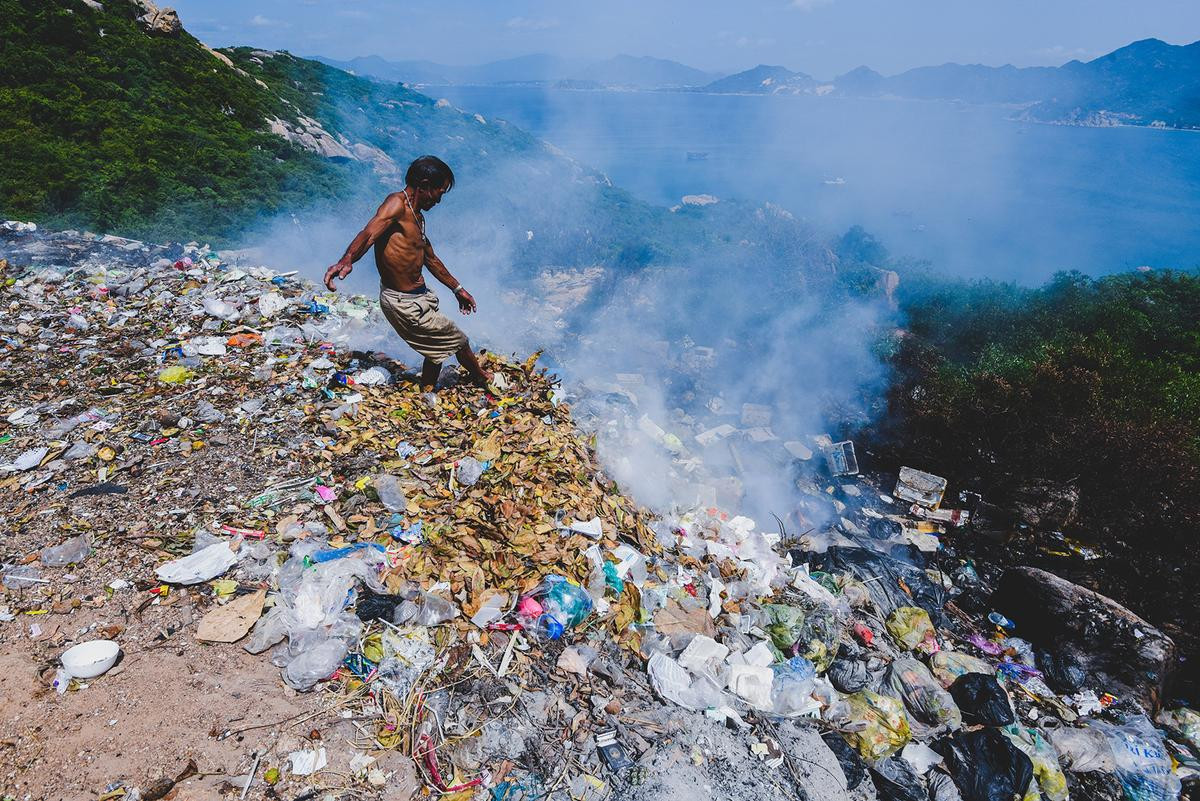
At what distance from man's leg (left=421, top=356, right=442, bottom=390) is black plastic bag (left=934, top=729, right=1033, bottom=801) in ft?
12.7

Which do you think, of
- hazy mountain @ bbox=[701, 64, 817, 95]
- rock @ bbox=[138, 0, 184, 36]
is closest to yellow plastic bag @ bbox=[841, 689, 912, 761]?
rock @ bbox=[138, 0, 184, 36]

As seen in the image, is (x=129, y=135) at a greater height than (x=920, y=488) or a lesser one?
greater

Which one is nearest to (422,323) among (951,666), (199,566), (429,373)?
(429,373)

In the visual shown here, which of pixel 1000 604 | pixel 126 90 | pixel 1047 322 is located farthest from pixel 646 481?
pixel 126 90

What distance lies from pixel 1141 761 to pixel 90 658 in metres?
5.38

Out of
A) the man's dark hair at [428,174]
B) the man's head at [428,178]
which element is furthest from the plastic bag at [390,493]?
the man's dark hair at [428,174]

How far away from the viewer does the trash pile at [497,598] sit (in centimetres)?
229

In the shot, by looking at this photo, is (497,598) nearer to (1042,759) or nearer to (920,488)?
(1042,759)

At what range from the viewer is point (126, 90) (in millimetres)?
14312

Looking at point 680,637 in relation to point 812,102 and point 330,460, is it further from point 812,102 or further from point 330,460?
point 812,102

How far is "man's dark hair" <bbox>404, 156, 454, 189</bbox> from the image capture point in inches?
131

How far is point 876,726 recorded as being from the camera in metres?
2.94

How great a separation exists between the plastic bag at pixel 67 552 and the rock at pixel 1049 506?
767 centimetres

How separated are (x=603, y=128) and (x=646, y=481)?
102703 millimetres
